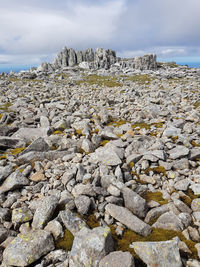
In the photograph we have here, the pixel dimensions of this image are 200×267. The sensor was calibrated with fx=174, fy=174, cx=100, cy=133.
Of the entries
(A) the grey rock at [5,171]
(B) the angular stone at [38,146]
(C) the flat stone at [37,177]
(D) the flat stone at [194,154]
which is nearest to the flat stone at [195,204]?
(D) the flat stone at [194,154]

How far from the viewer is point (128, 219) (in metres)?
7.08

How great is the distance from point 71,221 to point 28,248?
1.70 m

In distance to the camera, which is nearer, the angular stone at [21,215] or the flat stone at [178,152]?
the angular stone at [21,215]

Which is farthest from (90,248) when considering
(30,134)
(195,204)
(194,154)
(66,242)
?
(30,134)

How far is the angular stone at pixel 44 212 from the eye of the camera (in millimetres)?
7008

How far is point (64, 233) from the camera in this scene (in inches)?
264

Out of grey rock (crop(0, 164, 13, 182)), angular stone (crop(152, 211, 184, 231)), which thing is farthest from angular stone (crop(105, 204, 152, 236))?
grey rock (crop(0, 164, 13, 182))

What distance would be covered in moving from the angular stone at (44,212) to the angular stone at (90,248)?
5.49 ft

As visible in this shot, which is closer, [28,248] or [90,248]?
[90,248]

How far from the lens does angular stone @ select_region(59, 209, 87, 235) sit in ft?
22.1

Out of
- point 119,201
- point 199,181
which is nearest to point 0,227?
point 119,201

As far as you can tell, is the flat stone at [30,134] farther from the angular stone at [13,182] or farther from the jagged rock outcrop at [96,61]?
the jagged rock outcrop at [96,61]

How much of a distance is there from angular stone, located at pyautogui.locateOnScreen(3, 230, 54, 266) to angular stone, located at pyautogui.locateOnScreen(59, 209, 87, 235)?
0.72m

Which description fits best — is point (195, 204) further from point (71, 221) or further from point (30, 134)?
point (30, 134)
